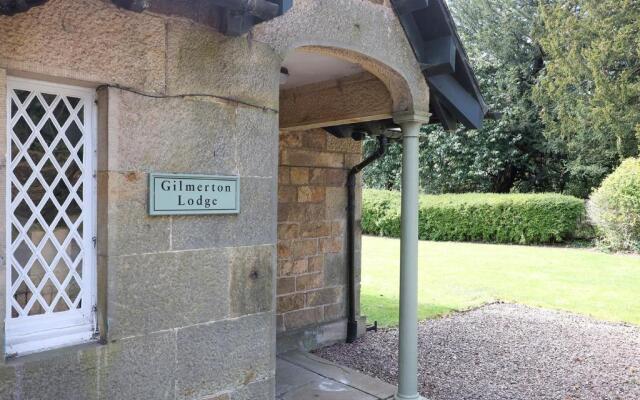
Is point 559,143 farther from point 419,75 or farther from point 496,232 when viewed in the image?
point 419,75

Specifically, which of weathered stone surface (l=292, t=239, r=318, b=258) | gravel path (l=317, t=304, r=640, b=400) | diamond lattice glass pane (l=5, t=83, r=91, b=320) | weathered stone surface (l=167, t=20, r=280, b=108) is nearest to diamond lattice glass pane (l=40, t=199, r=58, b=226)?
diamond lattice glass pane (l=5, t=83, r=91, b=320)

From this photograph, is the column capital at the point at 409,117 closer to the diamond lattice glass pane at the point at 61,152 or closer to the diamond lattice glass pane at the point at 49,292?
the diamond lattice glass pane at the point at 61,152

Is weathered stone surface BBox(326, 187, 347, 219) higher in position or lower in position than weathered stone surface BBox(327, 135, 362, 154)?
lower

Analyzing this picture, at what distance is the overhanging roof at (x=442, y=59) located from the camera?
4.15 m

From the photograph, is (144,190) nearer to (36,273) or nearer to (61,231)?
(61,231)

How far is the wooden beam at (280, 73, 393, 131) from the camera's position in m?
4.69

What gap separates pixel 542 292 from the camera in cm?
1027

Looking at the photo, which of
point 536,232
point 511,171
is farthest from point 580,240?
point 511,171

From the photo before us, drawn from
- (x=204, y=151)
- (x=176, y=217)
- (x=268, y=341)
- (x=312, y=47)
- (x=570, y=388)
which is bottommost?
(x=570, y=388)

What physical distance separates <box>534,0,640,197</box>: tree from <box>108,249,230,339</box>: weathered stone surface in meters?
17.5

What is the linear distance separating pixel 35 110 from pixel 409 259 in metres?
3.03

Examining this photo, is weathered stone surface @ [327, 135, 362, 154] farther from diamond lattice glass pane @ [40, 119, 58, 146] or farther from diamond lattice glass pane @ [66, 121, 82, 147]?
diamond lattice glass pane @ [40, 119, 58, 146]

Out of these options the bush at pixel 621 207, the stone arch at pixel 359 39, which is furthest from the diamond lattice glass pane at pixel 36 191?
the bush at pixel 621 207

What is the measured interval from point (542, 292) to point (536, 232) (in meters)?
7.63
